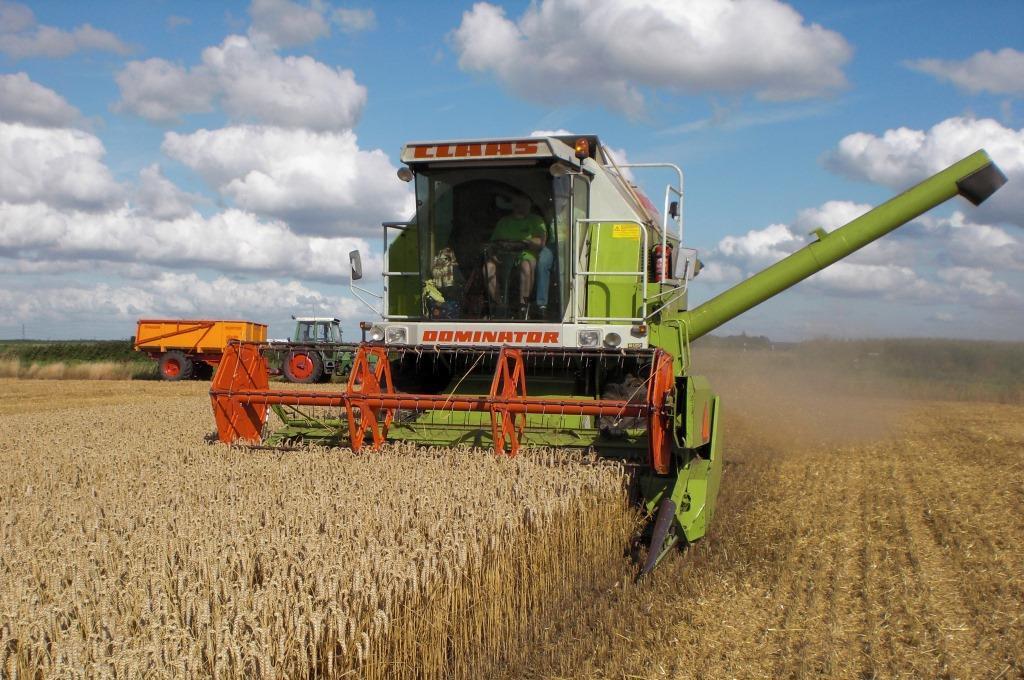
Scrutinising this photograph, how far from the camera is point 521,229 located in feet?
20.8

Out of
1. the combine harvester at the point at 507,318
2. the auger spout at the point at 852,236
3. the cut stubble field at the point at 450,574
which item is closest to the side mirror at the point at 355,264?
the combine harvester at the point at 507,318

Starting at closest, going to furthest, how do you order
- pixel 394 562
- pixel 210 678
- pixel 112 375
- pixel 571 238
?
pixel 210 678, pixel 394 562, pixel 571 238, pixel 112 375

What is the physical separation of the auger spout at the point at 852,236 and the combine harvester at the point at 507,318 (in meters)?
0.87

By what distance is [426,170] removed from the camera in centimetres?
638

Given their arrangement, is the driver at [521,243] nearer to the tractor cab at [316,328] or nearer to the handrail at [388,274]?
the handrail at [388,274]

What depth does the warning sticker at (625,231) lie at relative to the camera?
6473mm

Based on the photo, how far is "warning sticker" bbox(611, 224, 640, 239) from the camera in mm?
6473

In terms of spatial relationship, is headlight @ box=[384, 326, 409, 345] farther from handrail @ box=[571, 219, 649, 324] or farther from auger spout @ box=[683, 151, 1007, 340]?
auger spout @ box=[683, 151, 1007, 340]

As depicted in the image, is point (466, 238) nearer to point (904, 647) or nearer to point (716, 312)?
point (716, 312)

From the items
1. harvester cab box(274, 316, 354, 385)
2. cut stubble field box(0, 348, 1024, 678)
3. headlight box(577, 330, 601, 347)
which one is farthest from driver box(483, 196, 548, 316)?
harvester cab box(274, 316, 354, 385)

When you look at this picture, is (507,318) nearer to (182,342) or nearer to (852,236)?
(852,236)

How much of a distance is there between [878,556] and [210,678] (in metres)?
4.02

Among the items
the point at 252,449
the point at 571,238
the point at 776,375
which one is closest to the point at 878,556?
the point at 571,238

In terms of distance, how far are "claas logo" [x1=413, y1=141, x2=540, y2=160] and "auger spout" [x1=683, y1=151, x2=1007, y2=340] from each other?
7.11ft
